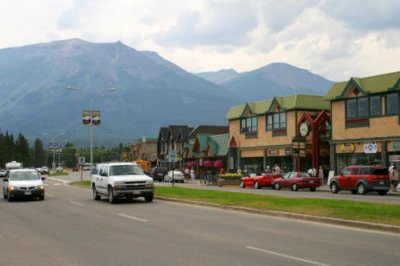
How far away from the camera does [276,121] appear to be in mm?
59906

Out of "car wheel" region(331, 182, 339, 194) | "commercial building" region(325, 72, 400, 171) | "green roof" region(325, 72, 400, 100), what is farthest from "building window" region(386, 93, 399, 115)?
"car wheel" region(331, 182, 339, 194)

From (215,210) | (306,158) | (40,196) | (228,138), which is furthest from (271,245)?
(228,138)

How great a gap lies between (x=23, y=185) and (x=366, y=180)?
19.1m

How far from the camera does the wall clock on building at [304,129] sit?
180 feet

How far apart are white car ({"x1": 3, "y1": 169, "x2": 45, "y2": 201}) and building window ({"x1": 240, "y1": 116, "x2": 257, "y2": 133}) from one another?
3697 centimetres

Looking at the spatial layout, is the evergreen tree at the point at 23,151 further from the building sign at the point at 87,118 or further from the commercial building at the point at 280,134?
the building sign at the point at 87,118

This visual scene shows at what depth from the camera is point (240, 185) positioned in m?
49.6

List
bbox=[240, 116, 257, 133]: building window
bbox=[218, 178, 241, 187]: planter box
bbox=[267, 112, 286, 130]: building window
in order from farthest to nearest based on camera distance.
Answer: bbox=[240, 116, 257, 133]: building window, bbox=[267, 112, 286, 130]: building window, bbox=[218, 178, 241, 187]: planter box

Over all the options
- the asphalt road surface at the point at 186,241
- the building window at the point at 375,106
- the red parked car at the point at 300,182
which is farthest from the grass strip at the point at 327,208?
the building window at the point at 375,106

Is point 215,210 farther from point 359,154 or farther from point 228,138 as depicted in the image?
point 228,138

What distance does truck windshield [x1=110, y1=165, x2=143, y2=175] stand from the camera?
26.8 metres

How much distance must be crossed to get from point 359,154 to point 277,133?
524 inches

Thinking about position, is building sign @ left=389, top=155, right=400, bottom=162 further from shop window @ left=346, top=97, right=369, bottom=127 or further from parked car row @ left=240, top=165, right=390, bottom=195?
parked car row @ left=240, top=165, right=390, bottom=195

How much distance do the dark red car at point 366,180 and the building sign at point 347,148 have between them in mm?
12665
